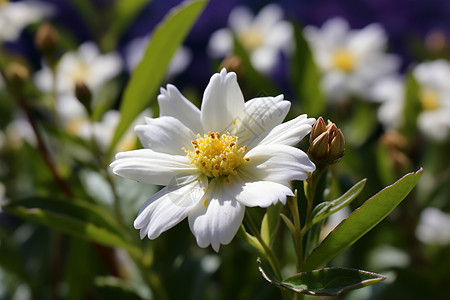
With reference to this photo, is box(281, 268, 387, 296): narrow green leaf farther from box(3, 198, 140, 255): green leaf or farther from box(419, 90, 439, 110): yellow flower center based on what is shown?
box(419, 90, 439, 110): yellow flower center

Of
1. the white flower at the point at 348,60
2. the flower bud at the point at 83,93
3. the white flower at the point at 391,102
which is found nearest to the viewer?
the flower bud at the point at 83,93

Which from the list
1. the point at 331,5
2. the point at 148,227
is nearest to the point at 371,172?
the point at 148,227

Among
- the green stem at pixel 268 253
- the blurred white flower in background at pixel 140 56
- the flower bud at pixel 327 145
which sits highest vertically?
the flower bud at pixel 327 145

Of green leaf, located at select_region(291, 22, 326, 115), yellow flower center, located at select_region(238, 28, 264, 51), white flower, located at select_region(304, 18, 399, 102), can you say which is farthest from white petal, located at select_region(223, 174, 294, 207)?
yellow flower center, located at select_region(238, 28, 264, 51)

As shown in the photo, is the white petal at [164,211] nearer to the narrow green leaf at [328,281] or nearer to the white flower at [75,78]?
the narrow green leaf at [328,281]

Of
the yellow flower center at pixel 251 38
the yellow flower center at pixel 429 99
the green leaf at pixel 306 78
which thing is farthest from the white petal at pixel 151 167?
the yellow flower center at pixel 251 38
